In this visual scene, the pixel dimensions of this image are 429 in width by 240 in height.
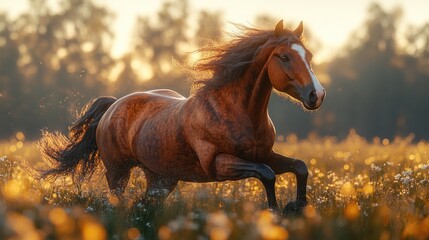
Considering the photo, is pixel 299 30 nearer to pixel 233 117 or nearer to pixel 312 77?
pixel 312 77

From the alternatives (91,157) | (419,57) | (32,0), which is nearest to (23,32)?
(32,0)

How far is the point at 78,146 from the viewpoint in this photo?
1034 centimetres

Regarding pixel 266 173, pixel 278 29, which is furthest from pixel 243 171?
pixel 278 29

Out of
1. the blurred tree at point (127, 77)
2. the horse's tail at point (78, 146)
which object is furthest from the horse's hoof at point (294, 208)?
the blurred tree at point (127, 77)

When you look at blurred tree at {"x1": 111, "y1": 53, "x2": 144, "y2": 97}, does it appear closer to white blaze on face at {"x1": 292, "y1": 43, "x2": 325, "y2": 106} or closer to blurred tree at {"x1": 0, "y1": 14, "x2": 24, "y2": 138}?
blurred tree at {"x1": 0, "y1": 14, "x2": 24, "y2": 138}

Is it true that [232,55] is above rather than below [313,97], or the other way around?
above

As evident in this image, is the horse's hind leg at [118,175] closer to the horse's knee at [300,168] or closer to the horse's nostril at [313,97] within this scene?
the horse's knee at [300,168]

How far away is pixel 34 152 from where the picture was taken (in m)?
18.0

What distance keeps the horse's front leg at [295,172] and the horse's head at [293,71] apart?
696mm

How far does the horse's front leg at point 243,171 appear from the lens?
6.89 metres

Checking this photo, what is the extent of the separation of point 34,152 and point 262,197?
10.8m

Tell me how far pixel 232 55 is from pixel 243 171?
4.34ft

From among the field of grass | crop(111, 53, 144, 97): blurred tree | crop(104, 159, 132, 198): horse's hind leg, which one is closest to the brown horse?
the field of grass

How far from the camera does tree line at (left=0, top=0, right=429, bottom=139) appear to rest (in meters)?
52.8
